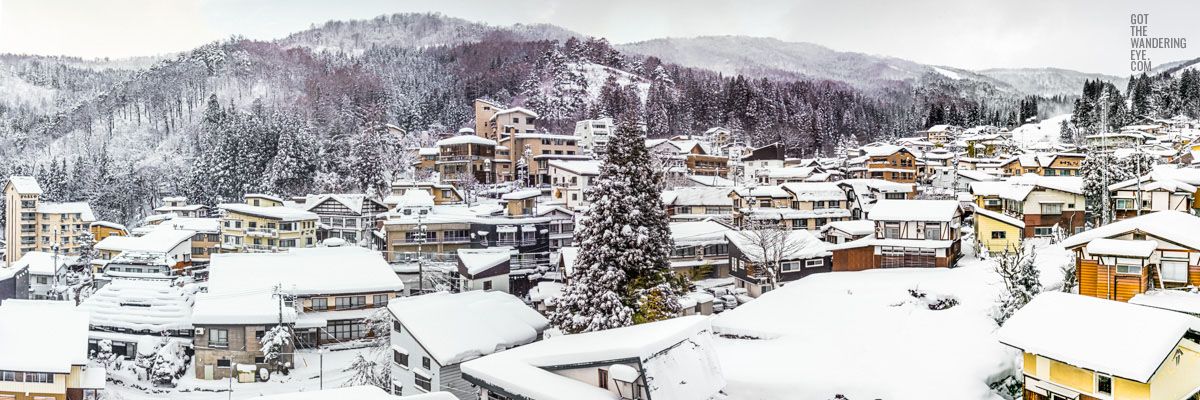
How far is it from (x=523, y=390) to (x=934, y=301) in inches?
501

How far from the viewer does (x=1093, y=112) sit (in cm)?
5347

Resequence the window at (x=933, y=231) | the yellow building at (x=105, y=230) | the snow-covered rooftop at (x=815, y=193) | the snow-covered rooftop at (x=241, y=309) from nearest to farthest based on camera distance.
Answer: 1. the snow-covered rooftop at (x=241, y=309)
2. the window at (x=933, y=231)
3. the snow-covered rooftop at (x=815, y=193)
4. the yellow building at (x=105, y=230)

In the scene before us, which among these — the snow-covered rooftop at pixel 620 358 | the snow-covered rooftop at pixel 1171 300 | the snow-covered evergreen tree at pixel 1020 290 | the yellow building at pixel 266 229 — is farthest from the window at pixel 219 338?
the snow-covered rooftop at pixel 1171 300

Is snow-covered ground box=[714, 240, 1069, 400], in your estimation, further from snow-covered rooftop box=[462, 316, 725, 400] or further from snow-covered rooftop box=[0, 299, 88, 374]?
snow-covered rooftop box=[0, 299, 88, 374]

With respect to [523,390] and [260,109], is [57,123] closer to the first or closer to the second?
[260,109]

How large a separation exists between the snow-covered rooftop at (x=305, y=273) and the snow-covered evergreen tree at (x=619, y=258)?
1057 centimetres

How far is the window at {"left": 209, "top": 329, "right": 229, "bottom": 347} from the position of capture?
19.9 meters

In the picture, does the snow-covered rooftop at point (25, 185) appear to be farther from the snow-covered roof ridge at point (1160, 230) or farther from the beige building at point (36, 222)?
the snow-covered roof ridge at point (1160, 230)

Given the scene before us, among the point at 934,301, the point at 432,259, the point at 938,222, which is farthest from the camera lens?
the point at 432,259

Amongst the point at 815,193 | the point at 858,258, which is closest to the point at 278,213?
the point at 815,193

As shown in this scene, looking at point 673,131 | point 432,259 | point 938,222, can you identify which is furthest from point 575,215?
point 673,131

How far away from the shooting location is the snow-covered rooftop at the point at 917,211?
21.8 meters

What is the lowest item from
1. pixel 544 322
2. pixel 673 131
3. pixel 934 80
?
pixel 544 322

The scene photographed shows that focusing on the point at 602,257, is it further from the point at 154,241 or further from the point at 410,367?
the point at 154,241
